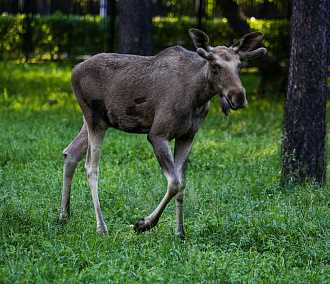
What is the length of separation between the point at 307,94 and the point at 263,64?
968cm

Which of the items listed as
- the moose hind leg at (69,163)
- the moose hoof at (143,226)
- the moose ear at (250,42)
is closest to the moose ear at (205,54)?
the moose ear at (250,42)

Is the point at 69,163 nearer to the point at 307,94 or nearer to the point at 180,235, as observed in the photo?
the point at 180,235

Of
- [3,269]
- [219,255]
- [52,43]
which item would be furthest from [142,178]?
[52,43]

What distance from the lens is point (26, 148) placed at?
12.8 meters

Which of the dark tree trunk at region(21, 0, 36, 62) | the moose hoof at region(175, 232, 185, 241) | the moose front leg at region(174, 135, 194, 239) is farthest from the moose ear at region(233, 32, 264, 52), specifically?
the dark tree trunk at region(21, 0, 36, 62)

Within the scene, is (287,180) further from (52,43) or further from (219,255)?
(52,43)

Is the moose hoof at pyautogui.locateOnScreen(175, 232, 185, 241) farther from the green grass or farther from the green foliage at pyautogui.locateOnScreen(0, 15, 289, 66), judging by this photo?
the green foliage at pyautogui.locateOnScreen(0, 15, 289, 66)

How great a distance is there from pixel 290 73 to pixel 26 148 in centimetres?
406

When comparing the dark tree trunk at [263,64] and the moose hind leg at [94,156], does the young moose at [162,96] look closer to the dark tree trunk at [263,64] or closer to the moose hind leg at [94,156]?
the moose hind leg at [94,156]

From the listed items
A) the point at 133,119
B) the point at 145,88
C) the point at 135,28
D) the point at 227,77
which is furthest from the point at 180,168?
the point at 135,28

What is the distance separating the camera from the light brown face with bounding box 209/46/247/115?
25.0 ft

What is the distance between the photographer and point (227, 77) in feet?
25.7

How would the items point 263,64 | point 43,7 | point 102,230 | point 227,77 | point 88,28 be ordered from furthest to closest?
1. point 43,7
2. point 88,28
3. point 263,64
4. point 102,230
5. point 227,77

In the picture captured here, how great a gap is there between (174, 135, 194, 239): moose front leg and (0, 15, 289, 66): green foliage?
56.0 feet
